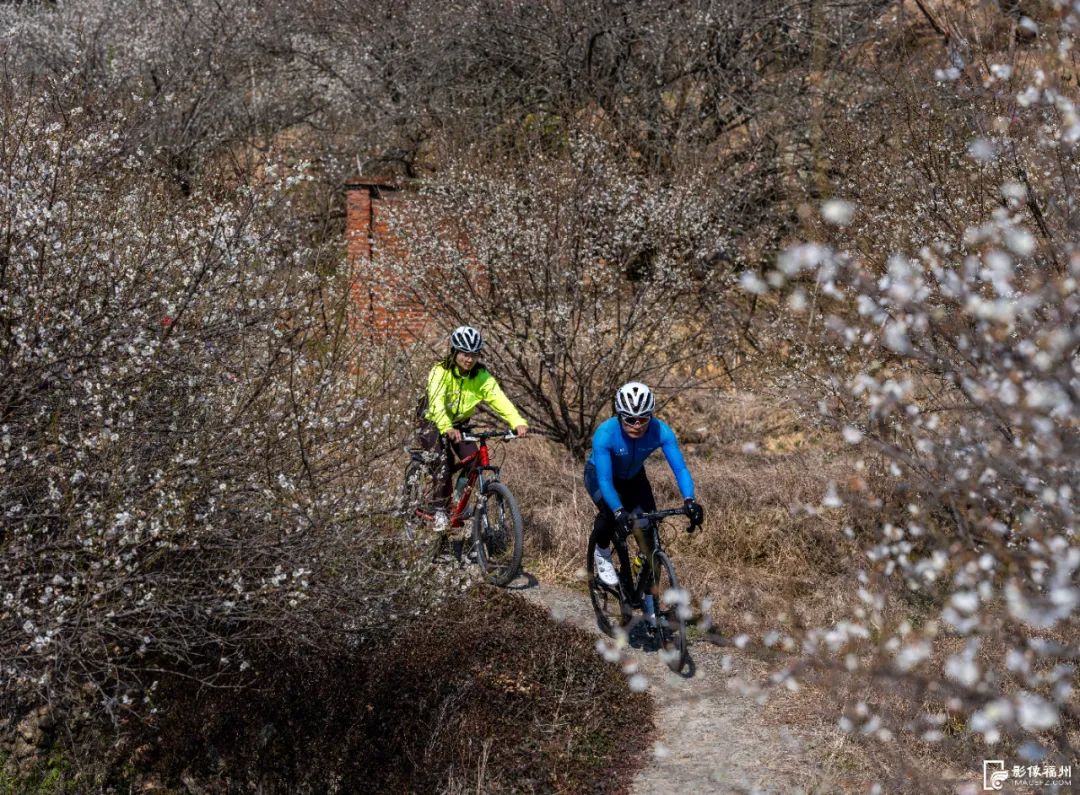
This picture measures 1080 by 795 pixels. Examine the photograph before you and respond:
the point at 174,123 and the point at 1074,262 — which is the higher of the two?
the point at 174,123

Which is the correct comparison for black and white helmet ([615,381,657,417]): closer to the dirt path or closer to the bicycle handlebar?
the dirt path

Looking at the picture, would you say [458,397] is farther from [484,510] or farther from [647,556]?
[647,556]

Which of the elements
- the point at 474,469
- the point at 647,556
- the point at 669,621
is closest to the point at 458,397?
the point at 474,469

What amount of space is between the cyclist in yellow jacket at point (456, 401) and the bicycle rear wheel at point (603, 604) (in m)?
1.19

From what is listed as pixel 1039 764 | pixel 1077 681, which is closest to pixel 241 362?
pixel 1039 764

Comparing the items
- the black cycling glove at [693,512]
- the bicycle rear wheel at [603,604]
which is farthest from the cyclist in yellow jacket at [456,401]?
the black cycling glove at [693,512]

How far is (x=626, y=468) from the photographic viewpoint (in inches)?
288

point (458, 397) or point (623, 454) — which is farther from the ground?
point (458, 397)

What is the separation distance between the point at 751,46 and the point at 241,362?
38.6 feet

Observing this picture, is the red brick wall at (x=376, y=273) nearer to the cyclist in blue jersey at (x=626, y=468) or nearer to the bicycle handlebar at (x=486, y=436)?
the bicycle handlebar at (x=486, y=436)

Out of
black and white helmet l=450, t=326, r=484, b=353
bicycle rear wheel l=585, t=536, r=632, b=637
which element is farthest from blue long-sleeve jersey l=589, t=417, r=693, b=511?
black and white helmet l=450, t=326, r=484, b=353

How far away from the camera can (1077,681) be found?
6836 mm

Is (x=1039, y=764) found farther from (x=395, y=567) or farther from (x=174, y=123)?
(x=174, y=123)

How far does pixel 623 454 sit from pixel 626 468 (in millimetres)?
144
